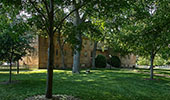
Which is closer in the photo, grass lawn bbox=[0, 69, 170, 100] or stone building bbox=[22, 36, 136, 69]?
grass lawn bbox=[0, 69, 170, 100]

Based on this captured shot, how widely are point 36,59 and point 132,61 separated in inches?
1307

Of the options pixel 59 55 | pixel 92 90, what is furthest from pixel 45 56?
pixel 92 90

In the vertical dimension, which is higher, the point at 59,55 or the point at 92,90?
the point at 59,55

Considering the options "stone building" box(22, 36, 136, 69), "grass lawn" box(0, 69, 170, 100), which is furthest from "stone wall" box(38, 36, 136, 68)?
"grass lawn" box(0, 69, 170, 100)

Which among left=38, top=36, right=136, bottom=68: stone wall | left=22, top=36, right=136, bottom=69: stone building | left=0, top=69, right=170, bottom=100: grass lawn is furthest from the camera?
left=38, top=36, right=136, bottom=68: stone wall

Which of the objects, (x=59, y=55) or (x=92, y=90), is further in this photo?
(x=59, y=55)

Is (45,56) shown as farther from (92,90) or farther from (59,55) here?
(92,90)

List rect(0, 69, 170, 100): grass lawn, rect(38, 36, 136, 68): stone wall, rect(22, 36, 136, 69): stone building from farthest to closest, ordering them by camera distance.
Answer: rect(38, 36, 136, 68): stone wall → rect(22, 36, 136, 69): stone building → rect(0, 69, 170, 100): grass lawn

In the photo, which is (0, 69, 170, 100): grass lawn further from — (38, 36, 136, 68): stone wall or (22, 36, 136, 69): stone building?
(22, 36, 136, 69): stone building

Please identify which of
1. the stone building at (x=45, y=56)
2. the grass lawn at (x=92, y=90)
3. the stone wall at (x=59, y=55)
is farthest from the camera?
the stone wall at (x=59, y=55)

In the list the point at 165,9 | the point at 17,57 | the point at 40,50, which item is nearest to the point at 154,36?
the point at 165,9

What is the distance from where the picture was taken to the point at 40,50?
26.4 metres

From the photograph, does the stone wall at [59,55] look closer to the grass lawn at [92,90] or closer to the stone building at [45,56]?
the stone building at [45,56]

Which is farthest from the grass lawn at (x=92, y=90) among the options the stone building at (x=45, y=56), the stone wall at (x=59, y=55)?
the stone building at (x=45, y=56)
